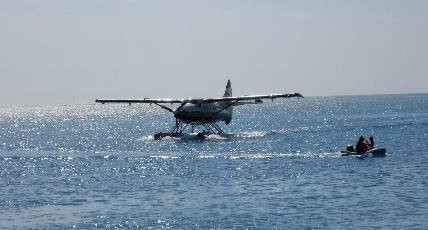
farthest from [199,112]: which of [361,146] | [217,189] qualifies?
[217,189]

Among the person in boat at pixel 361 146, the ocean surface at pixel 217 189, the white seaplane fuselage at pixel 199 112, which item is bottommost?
the ocean surface at pixel 217 189

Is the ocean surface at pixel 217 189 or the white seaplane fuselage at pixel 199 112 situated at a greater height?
the white seaplane fuselage at pixel 199 112

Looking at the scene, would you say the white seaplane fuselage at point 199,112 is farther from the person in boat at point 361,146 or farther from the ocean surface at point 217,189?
the person in boat at point 361,146

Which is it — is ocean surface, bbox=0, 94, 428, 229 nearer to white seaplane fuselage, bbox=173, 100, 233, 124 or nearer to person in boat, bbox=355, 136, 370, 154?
person in boat, bbox=355, 136, 370, 154

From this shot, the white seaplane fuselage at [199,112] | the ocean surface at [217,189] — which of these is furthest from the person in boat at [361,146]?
the white seaplane fuselage at [199,112]

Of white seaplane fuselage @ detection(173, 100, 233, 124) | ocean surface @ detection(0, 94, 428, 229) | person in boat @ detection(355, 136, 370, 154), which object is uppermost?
white seaplane fuselage @ detection(173, 100, 233, 124)

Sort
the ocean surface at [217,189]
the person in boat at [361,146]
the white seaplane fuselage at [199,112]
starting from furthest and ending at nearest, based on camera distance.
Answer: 1. the white seaplane fuselage at [199,112]
2. the person in boat at [361,146]
3. the ocean surface at [217,189]

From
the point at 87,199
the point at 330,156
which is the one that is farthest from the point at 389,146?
the point at 87,199

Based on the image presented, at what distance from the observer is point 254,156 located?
62.3 metres

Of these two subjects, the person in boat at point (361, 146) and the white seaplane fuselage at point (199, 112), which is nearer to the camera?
the person in boat at point (361, 146)

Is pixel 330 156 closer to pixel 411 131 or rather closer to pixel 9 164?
pixel 9 164

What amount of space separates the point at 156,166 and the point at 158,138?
94.4 feet

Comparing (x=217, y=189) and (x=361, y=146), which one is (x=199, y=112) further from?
(x=217, y=189)

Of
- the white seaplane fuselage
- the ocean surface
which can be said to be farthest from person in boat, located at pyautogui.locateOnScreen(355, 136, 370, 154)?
the white seaplane fuselage
